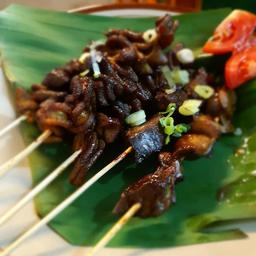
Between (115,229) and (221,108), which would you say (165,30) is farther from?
(115,229)

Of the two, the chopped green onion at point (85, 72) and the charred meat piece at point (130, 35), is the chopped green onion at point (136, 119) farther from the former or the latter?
the charred meat piece at point (130, 35)

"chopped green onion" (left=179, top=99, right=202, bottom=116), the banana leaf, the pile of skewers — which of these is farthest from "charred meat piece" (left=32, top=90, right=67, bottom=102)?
"chopped green onion" (left=179, top=99, right=202, bottom=116)

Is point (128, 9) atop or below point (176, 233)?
atop

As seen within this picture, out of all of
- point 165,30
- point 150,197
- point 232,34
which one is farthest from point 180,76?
point 150,197

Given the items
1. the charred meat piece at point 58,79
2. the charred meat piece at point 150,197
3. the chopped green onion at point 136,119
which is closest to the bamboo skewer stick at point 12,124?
the charred meat piece at point 58,79

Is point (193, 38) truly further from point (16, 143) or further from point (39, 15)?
point (16, 143)

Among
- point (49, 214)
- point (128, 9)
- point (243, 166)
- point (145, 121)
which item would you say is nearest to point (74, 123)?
point (145, 121)

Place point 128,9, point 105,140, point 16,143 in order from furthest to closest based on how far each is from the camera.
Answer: point 128,9
point 16,143
point 105,140
